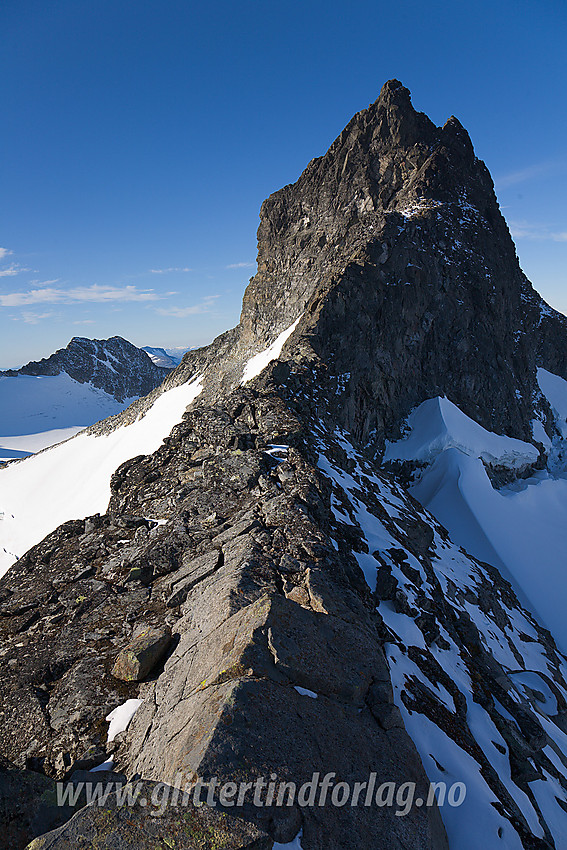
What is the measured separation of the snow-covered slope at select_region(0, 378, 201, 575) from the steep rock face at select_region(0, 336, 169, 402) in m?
100

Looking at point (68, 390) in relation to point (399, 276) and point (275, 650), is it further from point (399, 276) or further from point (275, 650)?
point (275, 650)

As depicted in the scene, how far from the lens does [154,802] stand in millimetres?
3336

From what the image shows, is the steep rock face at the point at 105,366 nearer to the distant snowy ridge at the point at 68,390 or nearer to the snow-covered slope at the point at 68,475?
the distant snowy ridge at the point at 68,390

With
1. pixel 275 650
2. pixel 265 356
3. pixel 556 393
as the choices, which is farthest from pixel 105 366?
pixel 275 650

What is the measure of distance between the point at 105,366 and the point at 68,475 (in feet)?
392

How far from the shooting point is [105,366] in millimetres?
141500

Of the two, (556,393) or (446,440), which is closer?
(446,440)

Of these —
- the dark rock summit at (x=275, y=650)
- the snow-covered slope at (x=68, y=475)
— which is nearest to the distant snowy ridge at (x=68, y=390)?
the snow-covered slope at (x=68, y=475)

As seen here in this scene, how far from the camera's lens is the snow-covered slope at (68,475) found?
2475 centimetres

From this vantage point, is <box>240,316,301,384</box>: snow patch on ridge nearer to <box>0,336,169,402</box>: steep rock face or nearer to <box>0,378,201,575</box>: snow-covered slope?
<box>0,378,201,575</box>: snow-covered slope

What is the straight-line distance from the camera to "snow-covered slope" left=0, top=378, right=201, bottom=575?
24.8 metres

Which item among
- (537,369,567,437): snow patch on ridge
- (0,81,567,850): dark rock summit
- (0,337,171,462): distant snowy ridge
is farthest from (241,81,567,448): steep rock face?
(0,337,171,462): distant snowy ridge

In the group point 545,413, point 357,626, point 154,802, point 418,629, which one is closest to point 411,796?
point 357,626

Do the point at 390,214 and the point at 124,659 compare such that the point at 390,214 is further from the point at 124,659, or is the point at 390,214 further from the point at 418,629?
the point at 124,659
